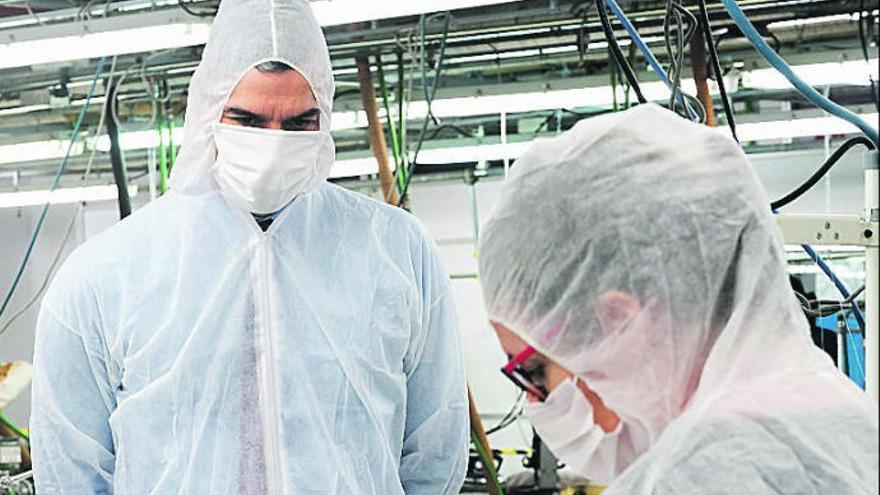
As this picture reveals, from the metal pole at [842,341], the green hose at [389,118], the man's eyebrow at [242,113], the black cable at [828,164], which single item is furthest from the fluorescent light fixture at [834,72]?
the man's eyebrow at [242,113]

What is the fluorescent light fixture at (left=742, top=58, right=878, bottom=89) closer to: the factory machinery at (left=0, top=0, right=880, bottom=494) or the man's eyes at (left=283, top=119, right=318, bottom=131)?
the factory machinery at (left=0, top=0, right=880, bottom=494)

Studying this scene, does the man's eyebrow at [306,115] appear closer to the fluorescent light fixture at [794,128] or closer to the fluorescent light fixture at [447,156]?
the fluorescent light fixture at [794,128]

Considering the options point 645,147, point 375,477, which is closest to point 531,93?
point 375,477

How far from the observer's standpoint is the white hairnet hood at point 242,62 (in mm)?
1639

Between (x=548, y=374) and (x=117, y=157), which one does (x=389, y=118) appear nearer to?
(x=117, y=157)

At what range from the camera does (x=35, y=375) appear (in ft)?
5.32

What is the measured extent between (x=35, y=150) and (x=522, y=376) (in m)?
4.35

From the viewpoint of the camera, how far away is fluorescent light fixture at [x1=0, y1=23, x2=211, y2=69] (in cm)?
251

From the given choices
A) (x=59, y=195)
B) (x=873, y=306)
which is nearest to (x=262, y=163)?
(x=873, y=306)

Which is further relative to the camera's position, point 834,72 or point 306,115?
point 834,72

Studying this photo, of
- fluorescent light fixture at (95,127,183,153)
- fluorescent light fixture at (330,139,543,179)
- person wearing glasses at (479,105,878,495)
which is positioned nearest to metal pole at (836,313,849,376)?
person wearing glasses at (479,105,878,495)

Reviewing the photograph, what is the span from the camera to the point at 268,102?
64.3 inches

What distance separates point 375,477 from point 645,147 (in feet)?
2.80

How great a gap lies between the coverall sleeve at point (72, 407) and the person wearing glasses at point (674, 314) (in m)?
0.86
